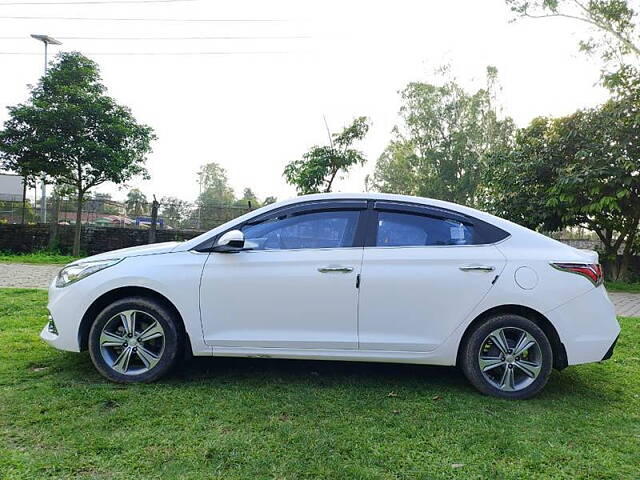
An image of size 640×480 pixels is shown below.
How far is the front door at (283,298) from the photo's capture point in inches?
136

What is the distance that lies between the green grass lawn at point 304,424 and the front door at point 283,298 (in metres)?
0.39

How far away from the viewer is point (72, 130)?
544 inches

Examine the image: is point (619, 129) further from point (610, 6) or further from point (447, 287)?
point (447, 287)

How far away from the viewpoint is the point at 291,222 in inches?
146

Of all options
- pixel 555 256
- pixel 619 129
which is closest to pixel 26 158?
pixel 555 256

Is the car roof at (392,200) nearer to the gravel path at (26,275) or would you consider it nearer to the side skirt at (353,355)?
the side skirt at (353,355)

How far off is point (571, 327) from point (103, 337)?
3477mm

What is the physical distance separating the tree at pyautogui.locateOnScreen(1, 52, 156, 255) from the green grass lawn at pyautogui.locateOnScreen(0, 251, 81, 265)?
0.68 meters

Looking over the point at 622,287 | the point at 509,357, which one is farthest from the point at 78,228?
the point at 622,287

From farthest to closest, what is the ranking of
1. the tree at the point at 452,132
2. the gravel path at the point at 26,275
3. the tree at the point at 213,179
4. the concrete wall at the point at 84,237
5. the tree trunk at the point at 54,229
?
1. the tree at the point at 213,179
2. the tree at the point at 452,132
3. the tree trunk at the point at 54,229
4. the concrete wall at the point at 84,237
5. the gravel path at the point at 26,275

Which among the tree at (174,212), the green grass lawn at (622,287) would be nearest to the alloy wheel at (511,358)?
the green grass lawn at (622,287)

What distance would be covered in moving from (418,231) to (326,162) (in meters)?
8.97

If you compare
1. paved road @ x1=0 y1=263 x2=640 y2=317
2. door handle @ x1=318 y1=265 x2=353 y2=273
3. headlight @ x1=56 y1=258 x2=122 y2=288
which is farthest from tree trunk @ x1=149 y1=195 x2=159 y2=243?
door handle @ x1=318 y1=265 x2=353 y2=273

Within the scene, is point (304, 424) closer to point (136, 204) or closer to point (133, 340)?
point (133, 340)
